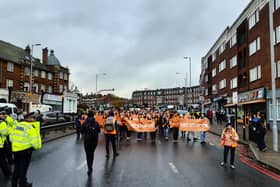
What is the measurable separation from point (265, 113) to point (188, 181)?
2438cm

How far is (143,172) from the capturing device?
8531 millimetres

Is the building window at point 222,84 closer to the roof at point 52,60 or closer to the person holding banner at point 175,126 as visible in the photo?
the person holding banner at point 175,126

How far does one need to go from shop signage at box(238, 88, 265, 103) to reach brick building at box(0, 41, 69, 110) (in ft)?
88.6

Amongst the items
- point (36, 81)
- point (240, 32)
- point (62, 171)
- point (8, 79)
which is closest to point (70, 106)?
point (36, 81)

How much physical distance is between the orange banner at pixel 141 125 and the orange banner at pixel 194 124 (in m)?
1.94

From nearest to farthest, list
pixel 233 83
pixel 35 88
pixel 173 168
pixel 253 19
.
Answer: pixel 173 168 < pixel 253 19 < pixel 233 83 < pixel 35 88

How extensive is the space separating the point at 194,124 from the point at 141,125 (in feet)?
11.6

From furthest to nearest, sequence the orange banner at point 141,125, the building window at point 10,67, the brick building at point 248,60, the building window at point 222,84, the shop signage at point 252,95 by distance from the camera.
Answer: the building window at point 222,84, the building window at point 10,67, the shop signage at point 252,95, the brick building at point 248,60, the orange banner at point 141,125

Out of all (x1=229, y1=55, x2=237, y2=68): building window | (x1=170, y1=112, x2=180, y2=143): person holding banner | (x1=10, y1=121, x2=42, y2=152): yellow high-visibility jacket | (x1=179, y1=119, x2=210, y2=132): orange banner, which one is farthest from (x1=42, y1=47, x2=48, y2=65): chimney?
(x1=10, y1=121, x2=42, y2=152): yellow high-visibility jacket

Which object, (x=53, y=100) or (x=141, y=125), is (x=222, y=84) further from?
(x=141, y=125)

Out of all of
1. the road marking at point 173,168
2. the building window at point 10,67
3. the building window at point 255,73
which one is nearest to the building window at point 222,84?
the building window at point 255,73

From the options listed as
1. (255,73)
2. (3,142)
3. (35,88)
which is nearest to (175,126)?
(3,142)

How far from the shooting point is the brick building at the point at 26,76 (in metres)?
43.2

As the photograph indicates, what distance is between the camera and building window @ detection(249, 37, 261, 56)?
31431 mm
